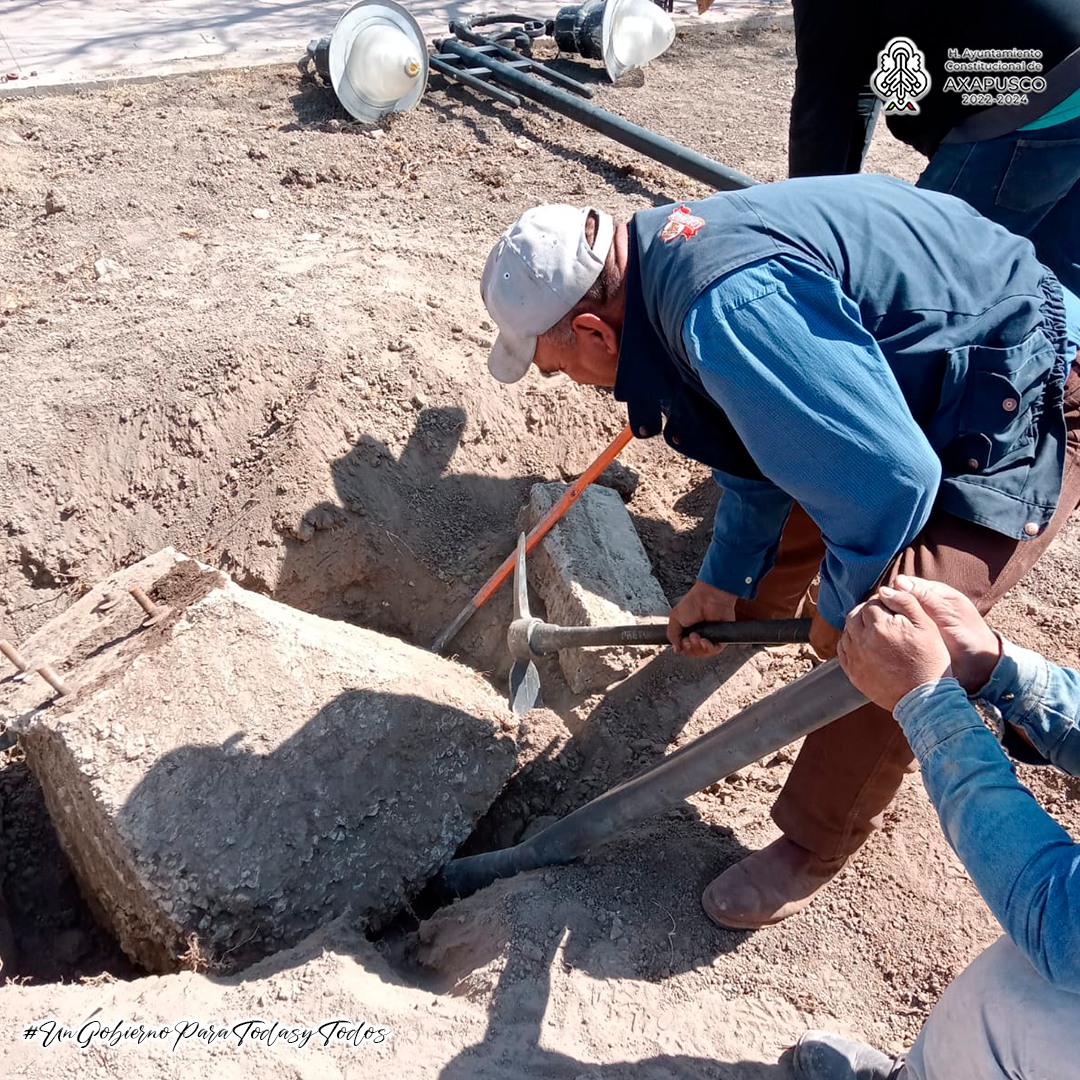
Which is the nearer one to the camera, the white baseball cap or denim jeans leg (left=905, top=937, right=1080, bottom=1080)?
denim jeans leg (left=905, top=937, right=1080, bottom=1080)

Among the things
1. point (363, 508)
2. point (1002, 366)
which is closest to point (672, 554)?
point (363, 508)

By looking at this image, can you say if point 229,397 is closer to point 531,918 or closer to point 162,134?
point 531,918

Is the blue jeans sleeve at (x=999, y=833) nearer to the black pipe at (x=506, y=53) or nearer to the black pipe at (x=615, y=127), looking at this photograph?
the black pipe at (x=615, y=127)

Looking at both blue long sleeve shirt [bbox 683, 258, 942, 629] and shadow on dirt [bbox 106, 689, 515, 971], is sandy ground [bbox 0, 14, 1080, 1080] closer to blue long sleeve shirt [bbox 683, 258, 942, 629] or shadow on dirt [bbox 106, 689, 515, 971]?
shadow on dirt [bbox 106, 689, 515, 971]

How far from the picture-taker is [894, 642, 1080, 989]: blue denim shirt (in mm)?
1188

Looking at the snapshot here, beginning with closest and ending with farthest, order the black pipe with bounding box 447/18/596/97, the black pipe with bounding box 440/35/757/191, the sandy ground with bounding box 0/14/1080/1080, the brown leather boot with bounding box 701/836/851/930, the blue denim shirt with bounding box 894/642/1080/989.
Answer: the blue denim shirt with bounding box 894/642/1080/989
the sandy ground with bounding box 0/14/1080/1080
the brown leather boot with bounding box 701/836/851/930
the black pipe with bounding box 440/35/757/191
the black pipe with bounding box 447/18/596/97

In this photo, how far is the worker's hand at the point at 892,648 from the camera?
142 centimetres

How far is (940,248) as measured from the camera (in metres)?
1.75

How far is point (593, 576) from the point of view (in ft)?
10.3

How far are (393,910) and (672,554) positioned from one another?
5.42ft

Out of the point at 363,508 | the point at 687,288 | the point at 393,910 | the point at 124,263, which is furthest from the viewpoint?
the point at 124,263

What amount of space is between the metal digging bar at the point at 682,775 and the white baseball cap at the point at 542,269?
0.87 meters

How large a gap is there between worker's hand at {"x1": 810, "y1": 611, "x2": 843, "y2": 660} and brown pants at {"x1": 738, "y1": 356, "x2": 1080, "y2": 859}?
147mm

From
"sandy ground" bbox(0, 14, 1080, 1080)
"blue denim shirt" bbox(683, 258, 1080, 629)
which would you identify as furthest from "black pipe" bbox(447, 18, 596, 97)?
"blue denim shirt" bbox(683, 258, 1080, 629)
